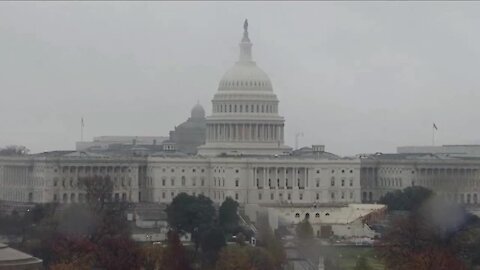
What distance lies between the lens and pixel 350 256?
96250 millimetres

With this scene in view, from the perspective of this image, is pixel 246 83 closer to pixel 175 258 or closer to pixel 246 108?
pixel 246 108

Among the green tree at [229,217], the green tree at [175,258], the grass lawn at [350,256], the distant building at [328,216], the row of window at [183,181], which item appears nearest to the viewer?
the green tree at [175,258]

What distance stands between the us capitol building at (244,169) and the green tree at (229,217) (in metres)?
18.2

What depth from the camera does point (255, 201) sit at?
477 feet

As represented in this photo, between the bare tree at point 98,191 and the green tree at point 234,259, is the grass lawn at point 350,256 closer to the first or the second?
the green tree at point 234,259

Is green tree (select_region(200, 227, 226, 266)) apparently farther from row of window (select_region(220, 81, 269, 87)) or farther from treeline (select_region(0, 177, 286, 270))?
row of window (select_region(220, 81, 269, 87))

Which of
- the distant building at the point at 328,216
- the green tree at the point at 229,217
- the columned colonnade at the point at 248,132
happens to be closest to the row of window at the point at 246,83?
the columned colonnade at the point at 248,132

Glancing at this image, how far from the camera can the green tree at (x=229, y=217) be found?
113069mm

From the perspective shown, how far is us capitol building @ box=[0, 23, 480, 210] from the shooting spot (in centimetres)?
14675

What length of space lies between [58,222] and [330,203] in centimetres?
4524

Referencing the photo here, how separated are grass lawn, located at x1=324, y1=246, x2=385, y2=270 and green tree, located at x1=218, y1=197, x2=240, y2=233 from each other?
10791mm

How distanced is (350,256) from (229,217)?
22640mm

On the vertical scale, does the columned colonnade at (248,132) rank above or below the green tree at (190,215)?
above

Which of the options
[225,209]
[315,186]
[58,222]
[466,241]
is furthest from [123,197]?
[466,241]
